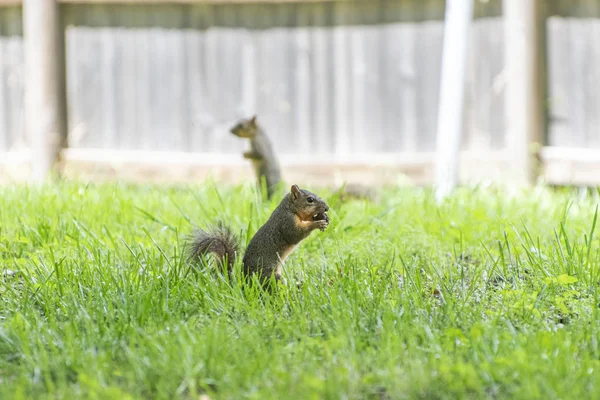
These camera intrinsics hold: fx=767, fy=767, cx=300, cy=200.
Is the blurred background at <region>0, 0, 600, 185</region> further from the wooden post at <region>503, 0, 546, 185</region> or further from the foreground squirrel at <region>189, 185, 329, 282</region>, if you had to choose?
the foreground squirrel at <region>189, 185, 329, 282</region>

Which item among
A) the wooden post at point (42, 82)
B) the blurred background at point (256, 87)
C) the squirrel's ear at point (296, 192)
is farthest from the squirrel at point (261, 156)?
the wooden post at point (42, 82)

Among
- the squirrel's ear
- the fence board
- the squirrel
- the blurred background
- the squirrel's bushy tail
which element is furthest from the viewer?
the fence board

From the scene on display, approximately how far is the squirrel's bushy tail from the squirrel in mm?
2305

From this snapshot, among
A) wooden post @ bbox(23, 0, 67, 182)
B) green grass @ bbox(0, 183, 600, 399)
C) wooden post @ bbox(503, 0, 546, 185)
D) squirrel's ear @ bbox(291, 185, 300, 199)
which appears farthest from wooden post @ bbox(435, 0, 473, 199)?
wooden post @ bbox(23, 0, 67, 182)

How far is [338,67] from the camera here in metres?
7.83

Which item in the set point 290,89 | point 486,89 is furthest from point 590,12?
point 290,89

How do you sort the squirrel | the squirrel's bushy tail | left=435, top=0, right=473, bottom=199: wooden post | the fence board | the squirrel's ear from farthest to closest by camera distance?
1. the fence board
2. left=435, top=0, right=473, bottom=199: wooden post
3. the squirrel
4. the squirrel's ear
5. the squirrel's bushy tail

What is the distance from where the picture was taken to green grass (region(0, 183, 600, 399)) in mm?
2342

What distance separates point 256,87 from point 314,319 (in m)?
5.32

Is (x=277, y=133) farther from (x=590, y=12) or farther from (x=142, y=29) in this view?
(x=590, y=12)

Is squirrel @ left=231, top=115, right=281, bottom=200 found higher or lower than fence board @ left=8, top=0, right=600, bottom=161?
lower

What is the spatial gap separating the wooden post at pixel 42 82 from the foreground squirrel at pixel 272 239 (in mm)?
4641

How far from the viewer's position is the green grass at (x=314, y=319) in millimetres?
2342

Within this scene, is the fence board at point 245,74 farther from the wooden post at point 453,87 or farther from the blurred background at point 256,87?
the wooden post at point 453,87
